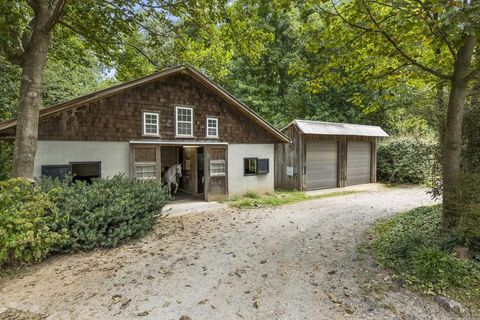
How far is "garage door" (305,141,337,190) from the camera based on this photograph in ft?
50.0

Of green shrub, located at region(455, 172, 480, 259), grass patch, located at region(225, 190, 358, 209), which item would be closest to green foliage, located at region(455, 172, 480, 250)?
green shrub, located at region(455, 172, 480, 259)

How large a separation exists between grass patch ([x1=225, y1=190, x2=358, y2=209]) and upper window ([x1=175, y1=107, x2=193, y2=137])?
11.6 ft

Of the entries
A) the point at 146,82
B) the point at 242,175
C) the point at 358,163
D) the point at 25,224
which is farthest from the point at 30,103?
the point at 358,163

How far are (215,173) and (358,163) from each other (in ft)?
33.7

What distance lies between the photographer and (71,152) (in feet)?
29.1

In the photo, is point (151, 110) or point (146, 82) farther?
point (151, 110)

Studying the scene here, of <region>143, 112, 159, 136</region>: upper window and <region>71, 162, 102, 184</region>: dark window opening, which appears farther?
<region>143, 112, 159, 136</region>: upper window

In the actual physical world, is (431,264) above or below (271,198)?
above

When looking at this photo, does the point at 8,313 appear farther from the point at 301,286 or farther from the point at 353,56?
the point at 353,56

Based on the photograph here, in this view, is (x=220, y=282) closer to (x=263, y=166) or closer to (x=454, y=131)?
(x=454, y=131)

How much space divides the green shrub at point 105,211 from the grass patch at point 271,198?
14.9 ft

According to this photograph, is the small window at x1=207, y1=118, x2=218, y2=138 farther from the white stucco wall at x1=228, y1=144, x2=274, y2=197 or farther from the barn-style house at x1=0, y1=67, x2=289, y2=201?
the white stucco wall at x1=228, y1=144, x2=274, y2=197

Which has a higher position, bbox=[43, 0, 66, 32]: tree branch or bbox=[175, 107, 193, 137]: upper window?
bbox=[43, 0, 66, 32]: tree branch

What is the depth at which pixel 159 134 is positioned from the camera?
10594 mm
